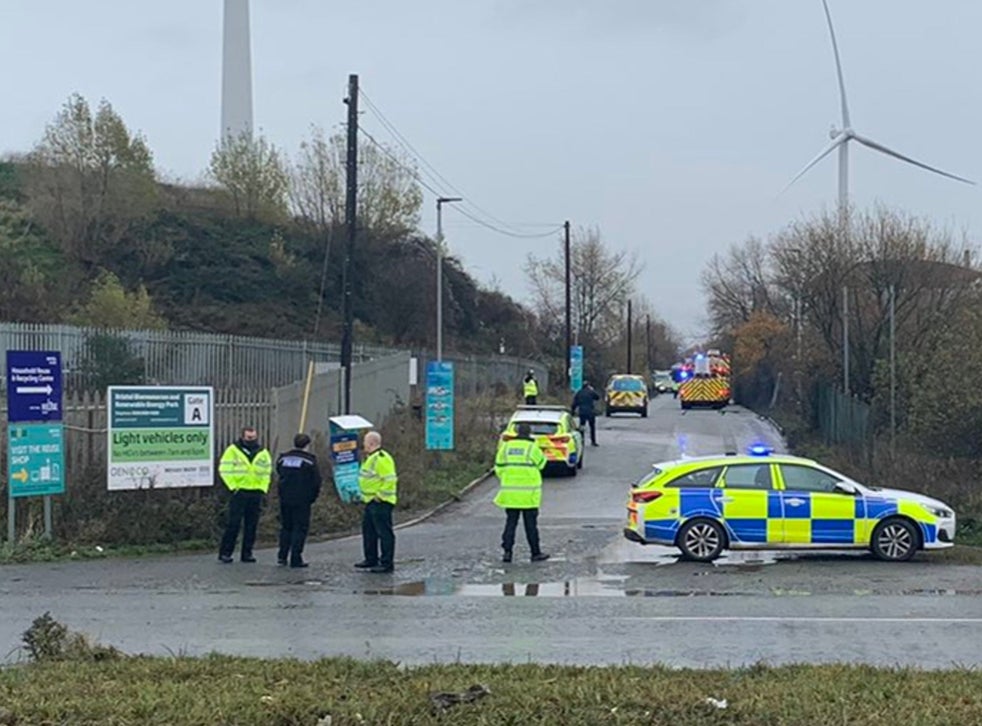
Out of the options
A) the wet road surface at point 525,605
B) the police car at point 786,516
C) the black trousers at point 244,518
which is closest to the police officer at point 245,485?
the black trousers at point 244,518

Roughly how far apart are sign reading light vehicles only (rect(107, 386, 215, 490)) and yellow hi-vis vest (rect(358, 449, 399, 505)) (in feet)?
13.9

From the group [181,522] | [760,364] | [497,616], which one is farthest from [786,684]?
[760,364]

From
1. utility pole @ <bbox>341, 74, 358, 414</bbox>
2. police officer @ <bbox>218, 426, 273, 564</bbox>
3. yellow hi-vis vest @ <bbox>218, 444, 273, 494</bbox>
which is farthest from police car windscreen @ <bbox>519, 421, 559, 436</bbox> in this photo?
yellow hi-vis vest @ <bbox>218, 444, 273, 494</bbox>

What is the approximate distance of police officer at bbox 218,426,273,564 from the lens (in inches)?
658

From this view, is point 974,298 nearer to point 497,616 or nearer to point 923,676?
point 497,616

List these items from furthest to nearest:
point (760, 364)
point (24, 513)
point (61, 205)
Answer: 1. point (760, 364)
2. point (61, 205)
3. point (24, 513)

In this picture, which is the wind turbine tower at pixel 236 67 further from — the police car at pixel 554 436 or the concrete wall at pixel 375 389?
the police car at pixel 554 436

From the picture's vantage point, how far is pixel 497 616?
1238 centimetres

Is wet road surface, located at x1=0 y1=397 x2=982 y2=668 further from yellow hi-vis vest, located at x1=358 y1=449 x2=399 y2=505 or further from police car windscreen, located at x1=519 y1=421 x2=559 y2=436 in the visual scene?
police car windscreen, located at x1=519 y1=421 x2=559 y2=436

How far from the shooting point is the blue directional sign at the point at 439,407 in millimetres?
27859

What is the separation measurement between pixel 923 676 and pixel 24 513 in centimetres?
1364

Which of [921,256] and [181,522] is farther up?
[921,256]

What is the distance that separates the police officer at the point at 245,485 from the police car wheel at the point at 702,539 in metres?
5.54

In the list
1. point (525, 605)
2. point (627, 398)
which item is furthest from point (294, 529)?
point (627, 398)
